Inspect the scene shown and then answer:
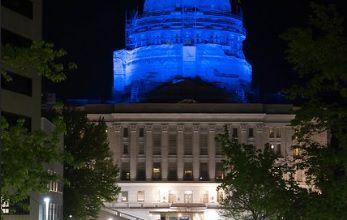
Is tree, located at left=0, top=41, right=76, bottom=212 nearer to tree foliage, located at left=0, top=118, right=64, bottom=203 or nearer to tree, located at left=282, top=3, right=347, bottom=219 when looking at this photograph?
tree foliage, located at left=0, top=118, right=64, bottom=203

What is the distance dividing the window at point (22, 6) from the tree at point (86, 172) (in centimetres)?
3635

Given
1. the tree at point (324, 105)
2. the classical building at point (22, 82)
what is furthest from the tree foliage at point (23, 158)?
the classical building at point (22, 82)

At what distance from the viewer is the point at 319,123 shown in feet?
144

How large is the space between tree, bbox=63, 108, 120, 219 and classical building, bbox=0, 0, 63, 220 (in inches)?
1190

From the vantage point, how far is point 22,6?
77.9 meters

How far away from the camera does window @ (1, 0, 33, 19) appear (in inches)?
2965

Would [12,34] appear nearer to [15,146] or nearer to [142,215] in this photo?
[15,146]

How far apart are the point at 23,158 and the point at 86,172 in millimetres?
78577

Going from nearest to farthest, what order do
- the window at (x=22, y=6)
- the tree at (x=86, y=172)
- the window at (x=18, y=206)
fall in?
the window at (x=18, y=206) → the window at (x=22, y=6) → the tree at (x=86, y=172)

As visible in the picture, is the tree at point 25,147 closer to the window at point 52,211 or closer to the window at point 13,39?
the window at point 13,39

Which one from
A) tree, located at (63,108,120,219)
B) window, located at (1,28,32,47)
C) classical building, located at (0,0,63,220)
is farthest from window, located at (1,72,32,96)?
tree, located at (63,108,120,219)

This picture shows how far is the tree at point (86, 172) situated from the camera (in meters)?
115

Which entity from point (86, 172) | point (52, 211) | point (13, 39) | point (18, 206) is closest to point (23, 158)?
point (18, 206)

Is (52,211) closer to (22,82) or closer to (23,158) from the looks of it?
(22,82)
